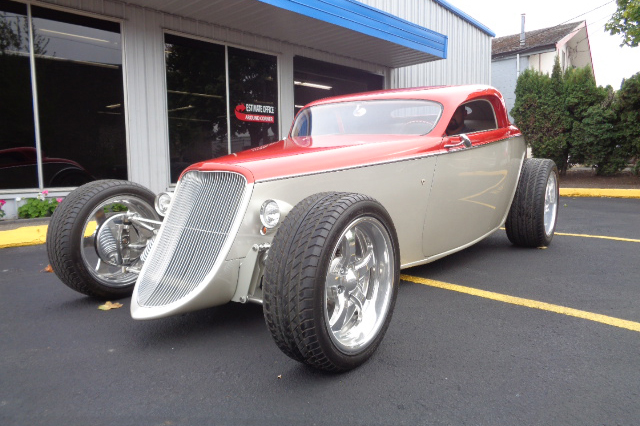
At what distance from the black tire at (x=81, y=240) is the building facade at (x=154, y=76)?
4.98 meters

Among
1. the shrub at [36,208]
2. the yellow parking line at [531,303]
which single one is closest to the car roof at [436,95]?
the yellow parking line at [531,303]

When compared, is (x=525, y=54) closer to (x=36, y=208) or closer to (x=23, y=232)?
(x=36, y=208)

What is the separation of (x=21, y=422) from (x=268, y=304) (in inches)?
43.1

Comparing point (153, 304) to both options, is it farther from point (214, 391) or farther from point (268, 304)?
point (268, 304)

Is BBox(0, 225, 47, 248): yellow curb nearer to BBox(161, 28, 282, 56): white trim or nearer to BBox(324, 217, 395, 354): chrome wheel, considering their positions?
BBox(161, 28, 282, 56): white trim

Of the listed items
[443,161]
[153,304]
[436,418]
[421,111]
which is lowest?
[436,418]

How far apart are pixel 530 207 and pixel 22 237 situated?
6.02 metres

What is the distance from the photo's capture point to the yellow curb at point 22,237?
5720 mm

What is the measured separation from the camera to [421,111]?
12.5 ft

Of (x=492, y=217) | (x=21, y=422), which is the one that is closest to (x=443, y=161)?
(x=492, y=217)

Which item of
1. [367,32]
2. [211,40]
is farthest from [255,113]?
[367,32]

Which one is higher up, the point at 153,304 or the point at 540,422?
the point at 153,304

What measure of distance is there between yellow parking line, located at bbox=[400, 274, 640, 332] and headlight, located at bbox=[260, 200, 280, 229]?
1745 millimetres

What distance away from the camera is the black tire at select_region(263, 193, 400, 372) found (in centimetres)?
204
